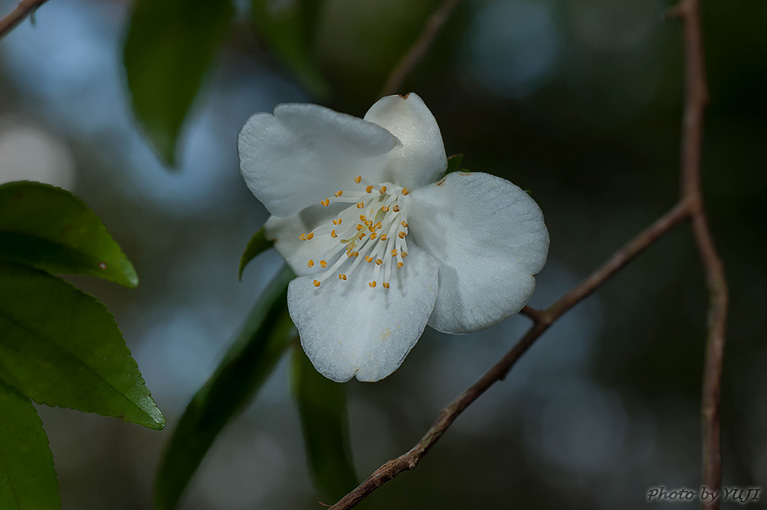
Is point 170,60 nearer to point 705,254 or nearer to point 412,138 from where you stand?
point 412,138

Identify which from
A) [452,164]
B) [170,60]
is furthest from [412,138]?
[170,60]

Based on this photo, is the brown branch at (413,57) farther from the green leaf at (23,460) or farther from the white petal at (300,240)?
the green leaf at (23,460)

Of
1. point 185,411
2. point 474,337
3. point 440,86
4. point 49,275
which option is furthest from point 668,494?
point 474,337

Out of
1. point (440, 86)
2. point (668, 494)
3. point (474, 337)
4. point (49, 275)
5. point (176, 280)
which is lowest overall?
point (474, 337)

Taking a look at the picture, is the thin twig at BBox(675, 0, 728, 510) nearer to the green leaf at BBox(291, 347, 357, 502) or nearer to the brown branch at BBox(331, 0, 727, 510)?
the brown branch at BBox(331, 0, 727, 510)

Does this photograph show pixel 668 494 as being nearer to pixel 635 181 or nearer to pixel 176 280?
pixel 635 181

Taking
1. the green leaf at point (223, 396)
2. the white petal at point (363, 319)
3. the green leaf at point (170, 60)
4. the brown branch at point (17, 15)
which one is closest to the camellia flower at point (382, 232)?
the white petal at point (363, 319)
